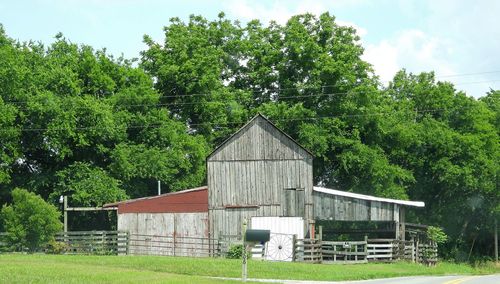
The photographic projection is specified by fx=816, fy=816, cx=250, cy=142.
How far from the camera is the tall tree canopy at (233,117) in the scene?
5109cm

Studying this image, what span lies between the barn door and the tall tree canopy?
11.5 metres

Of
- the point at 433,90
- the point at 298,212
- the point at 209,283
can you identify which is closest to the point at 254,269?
the point at 209,283

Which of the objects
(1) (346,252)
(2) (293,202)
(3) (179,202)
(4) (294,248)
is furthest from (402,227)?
(3) (179,202)

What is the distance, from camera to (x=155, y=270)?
30016 millimetres

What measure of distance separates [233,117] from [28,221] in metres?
22.1

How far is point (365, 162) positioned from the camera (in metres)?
57.7

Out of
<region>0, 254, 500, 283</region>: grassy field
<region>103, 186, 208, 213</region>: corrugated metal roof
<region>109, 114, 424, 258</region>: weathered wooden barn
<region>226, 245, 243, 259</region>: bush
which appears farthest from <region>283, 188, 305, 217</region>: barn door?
<region>0, 254, 500, 283</region>: grassy field

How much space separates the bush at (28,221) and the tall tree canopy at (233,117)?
30.4 feet

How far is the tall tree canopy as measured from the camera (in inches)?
2012

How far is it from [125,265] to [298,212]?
14.0m

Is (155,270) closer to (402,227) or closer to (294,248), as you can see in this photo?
(294,248)

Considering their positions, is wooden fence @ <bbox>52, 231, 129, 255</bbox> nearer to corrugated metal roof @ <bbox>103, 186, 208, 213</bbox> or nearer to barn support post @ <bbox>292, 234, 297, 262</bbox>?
corrugated metal roof @ <bbox>103, 186, 208, 213</bbox>

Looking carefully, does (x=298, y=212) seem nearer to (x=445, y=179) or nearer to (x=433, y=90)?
(x=445, y=179)

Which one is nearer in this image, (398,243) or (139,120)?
(398,243)
